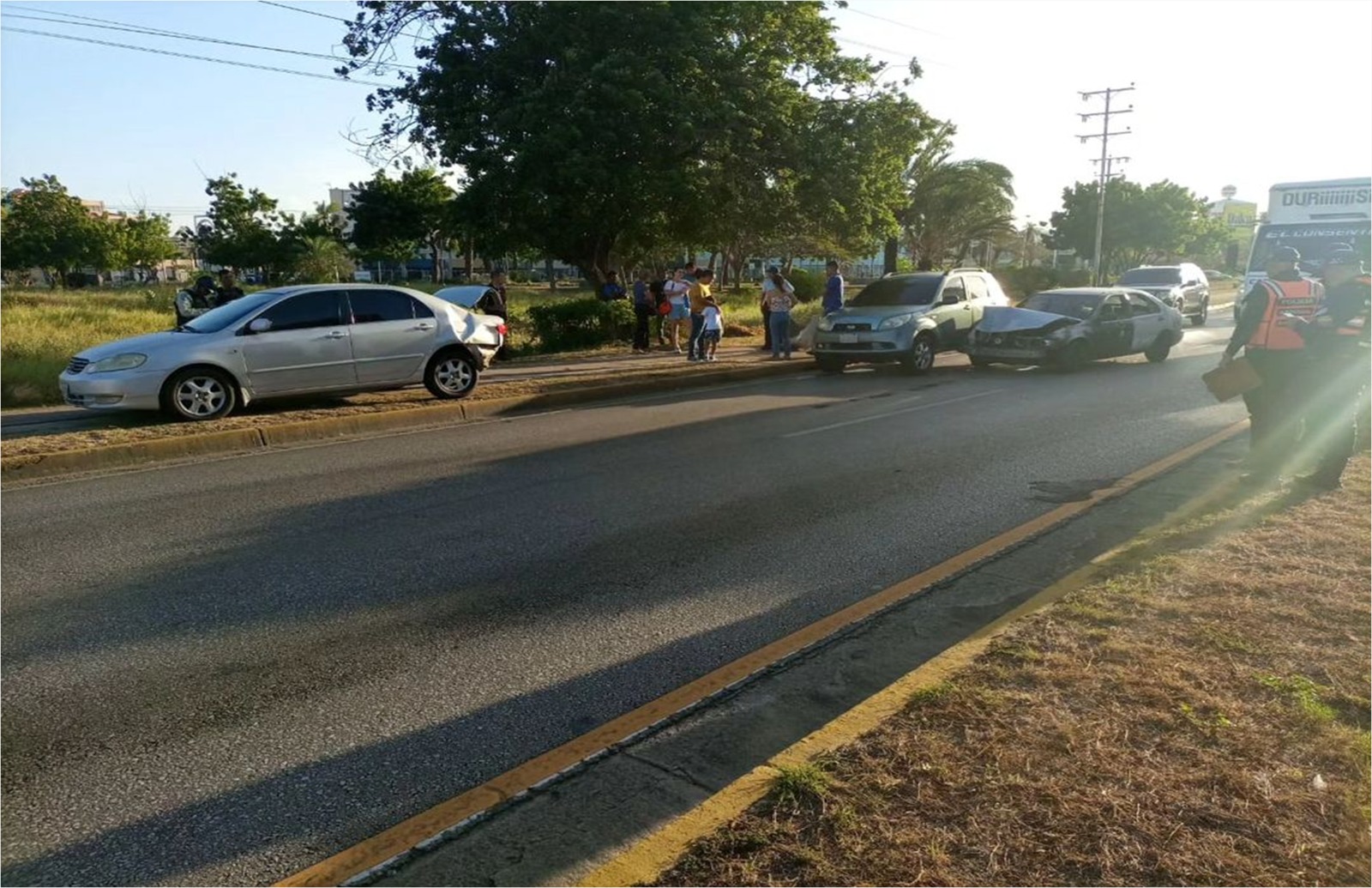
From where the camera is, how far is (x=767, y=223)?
2181 centimetres

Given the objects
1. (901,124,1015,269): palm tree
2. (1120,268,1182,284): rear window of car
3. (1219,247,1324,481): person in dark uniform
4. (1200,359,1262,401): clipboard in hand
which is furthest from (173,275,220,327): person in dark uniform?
(901,124,1015,269): palm tree

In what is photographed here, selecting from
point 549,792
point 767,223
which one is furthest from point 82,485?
point 767,223

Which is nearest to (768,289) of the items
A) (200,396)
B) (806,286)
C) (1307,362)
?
(200,396)

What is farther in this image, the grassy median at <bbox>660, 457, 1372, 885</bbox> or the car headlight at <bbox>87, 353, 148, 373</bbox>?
the car headlight at <bbox>87, 353, 148, 373</bbox>

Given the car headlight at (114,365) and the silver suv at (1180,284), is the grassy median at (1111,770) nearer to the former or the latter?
the car headlight at (114,365)

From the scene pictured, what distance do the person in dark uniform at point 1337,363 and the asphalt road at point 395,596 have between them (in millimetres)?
1610

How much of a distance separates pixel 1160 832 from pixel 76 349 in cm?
1797

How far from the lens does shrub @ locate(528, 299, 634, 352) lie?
19.3 meters

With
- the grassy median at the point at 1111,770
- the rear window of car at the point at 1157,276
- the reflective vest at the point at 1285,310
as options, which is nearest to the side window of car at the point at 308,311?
the grassy median at the point at 1111,770

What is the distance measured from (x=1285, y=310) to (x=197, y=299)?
17773 mm

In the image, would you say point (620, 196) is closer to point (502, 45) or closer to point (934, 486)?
point (502, 45)

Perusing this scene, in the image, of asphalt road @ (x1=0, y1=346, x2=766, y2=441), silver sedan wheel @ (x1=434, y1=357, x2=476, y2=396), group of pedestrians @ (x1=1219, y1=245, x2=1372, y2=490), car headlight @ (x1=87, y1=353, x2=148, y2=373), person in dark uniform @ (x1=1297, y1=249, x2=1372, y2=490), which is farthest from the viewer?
silver sedan wheel @ (x1=434, y1=357, x2=476, y2=396)

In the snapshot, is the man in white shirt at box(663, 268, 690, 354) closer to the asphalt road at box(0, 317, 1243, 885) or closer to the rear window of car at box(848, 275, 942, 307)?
the rear window of car at box(848, 275, 942, 307)

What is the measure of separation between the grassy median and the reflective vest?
3.52m
